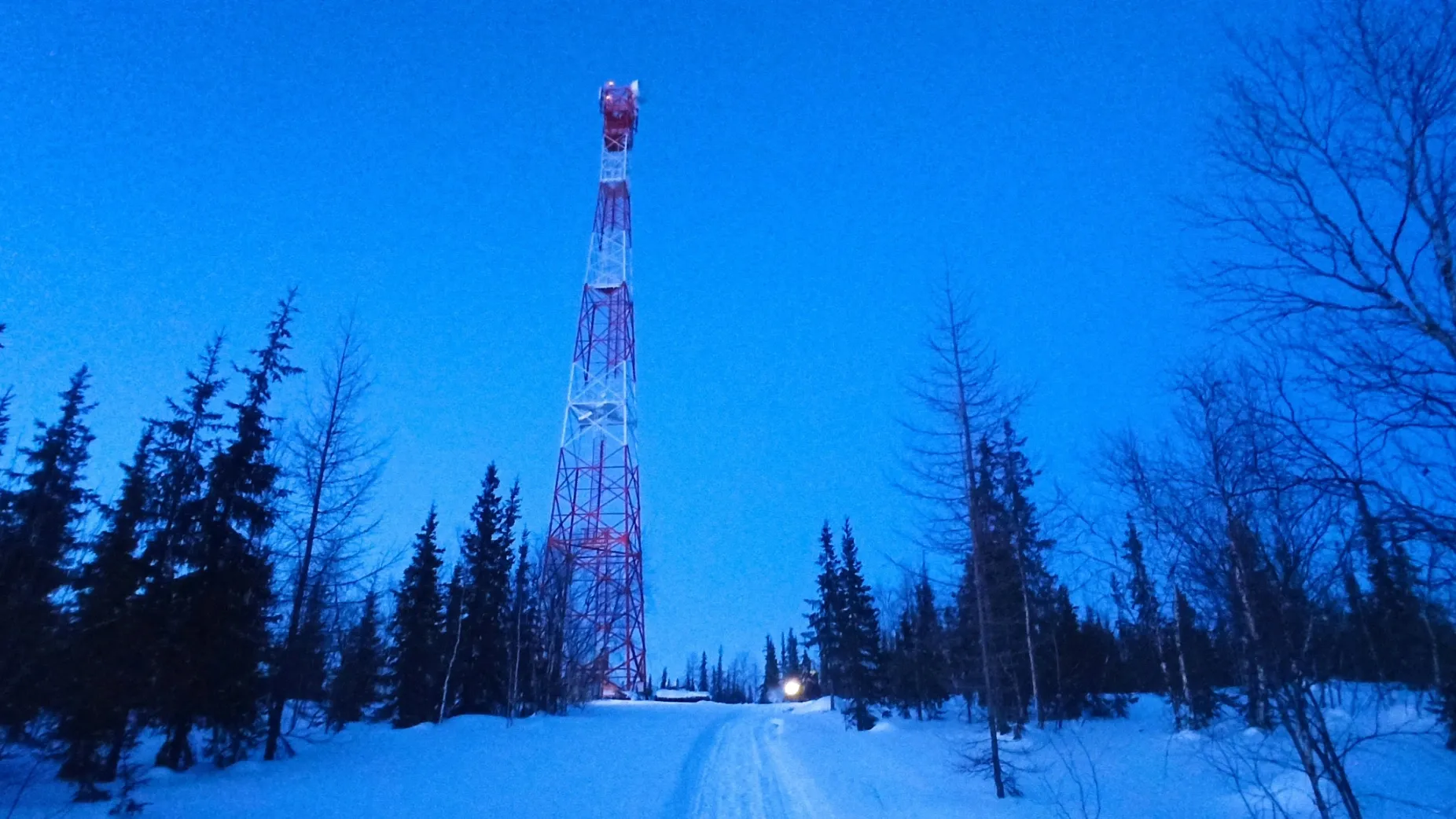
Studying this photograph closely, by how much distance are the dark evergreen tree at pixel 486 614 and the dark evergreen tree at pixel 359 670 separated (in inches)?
145

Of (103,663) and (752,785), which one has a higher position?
(103,663)

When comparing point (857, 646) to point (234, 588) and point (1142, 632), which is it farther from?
point (234, 588)

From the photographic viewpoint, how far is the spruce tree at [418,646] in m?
27.2

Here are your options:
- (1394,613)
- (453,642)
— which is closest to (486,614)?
(453,642)

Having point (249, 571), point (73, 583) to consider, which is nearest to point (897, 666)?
point (249, 571)

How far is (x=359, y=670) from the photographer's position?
2927 cm

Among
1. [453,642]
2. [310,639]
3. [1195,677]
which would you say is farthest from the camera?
[453,642]

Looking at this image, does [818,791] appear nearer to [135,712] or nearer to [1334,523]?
[1334,523]

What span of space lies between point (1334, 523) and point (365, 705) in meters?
34.5

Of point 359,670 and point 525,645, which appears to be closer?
point 525,645

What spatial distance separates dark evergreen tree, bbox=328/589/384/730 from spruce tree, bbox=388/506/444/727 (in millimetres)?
1260

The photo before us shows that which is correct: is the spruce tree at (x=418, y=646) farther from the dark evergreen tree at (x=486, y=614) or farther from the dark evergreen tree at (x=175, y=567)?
the dark evergreen tree at (x=175, y=567)

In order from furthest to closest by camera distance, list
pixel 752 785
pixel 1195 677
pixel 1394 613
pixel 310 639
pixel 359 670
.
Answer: pixel 359 670, pixel 1195 677, pixel 310 639, pixel 752 785, pixel 1394 613

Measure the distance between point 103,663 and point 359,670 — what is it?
820 inches
